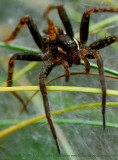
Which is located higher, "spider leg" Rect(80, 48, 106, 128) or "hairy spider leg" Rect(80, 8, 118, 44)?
"hairy spider leg" Rect(80, 8, 118, 44)

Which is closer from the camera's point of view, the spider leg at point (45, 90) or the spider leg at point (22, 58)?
the spider leg at point (45, 90)

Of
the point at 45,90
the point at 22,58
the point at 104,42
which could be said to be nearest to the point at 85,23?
the point at 104,42

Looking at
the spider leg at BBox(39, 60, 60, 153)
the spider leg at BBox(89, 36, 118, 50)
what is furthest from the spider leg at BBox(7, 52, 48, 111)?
the spider leg at BBox(89, 36, 118, 50)

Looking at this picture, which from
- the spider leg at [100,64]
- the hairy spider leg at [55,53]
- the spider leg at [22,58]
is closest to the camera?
the spider leg at [100,64]

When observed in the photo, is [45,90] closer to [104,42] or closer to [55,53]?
[55,53]

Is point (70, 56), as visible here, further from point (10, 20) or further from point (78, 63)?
point (10, 20)

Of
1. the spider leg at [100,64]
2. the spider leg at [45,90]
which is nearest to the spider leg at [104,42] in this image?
the spider leg at [100,64]

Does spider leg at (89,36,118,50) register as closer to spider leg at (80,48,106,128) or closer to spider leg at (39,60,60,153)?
spider leg at (80,48,106,128)

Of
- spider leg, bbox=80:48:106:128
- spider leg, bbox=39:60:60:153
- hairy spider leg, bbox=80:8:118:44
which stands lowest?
spider leg, bbox=39:60:60:153

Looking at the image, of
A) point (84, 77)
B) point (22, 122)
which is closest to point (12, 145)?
point (22, 122)

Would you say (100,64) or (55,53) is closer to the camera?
(100,64)

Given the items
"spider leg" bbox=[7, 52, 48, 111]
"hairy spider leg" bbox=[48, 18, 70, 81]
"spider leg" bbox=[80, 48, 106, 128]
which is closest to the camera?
"spider leg" bbox=[80, 48, 106, 128]

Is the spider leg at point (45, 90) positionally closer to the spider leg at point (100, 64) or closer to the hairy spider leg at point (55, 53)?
the hairy spider leg at point (55, 53)
